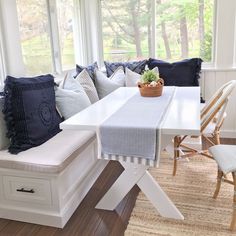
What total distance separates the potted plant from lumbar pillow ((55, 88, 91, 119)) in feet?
2.04

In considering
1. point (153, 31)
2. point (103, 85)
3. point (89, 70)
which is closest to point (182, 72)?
point (153, 31)

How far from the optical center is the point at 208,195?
88.7 inches

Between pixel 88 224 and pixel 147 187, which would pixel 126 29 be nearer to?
pixel 147 187

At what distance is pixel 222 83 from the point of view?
3.50 metres

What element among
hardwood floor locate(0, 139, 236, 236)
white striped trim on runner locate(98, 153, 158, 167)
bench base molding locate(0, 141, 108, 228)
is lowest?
hardwood floor locate(0, 139, 236, 236)

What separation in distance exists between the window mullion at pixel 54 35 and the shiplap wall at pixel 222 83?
1.80 metres

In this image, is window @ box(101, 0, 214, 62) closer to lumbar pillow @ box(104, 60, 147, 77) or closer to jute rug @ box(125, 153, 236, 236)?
lumbar pillow @ box(104, 60, 147, 77)

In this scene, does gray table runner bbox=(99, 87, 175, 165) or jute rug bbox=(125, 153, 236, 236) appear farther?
jute rug bbox=(125, 153, 236, 236)

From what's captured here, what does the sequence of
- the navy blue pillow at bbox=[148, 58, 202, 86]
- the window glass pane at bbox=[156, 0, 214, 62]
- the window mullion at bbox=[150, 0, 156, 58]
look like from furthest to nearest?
the window mullion at bbox=[150, 0, 156, 58], the window glass pane at bbox=[156, 0, 214, 62], the navy blue pillow at bbox=[148, 58, 202, 86]

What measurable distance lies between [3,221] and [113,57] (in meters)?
2.67

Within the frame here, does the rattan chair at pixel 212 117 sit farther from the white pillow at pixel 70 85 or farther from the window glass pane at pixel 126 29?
the window glass pane at pixel 126 29

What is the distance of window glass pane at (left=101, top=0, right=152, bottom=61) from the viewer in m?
3.73

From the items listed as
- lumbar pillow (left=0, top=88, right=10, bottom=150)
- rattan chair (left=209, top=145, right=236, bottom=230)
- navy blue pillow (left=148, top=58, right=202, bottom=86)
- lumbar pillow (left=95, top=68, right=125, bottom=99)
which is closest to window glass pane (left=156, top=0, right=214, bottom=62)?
navy blue pillow (left=148, top=58, right=202, bottom=86)

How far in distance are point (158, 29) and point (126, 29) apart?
17.4 inches
